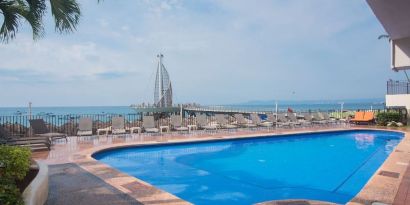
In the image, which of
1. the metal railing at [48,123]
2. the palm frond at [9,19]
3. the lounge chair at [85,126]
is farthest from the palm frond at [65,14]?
the lounge chair at [85,126]

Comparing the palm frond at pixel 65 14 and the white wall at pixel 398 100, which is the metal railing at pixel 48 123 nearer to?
the palm frond at pixel 65 14

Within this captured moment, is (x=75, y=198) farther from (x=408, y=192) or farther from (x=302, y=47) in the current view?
(x=302, y=47)

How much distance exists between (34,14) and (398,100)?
68.5 ft

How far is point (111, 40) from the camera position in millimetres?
18672

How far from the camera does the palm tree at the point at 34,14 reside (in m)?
5.65

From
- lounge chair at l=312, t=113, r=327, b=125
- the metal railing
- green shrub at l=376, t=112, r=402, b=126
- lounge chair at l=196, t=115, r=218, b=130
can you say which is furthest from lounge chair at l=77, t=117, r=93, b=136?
green shrub at l=376, t=112, r=402, b=126

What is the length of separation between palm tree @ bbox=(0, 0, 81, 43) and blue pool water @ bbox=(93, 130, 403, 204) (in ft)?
12.3

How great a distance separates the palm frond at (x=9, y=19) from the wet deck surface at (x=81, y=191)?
276cm

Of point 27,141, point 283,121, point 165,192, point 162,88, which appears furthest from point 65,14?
point 162,88

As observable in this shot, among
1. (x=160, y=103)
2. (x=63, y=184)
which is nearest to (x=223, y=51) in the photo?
(x=63, y=184)

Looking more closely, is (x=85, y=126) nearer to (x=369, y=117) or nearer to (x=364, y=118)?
(x=364, y=118)

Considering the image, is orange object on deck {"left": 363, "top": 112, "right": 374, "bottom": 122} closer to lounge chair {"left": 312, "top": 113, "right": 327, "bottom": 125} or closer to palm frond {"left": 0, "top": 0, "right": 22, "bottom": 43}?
lounge chair {"left": 312, "top": 113, "right": 327, "bottom": 125}

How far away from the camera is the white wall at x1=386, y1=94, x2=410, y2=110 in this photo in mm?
19969

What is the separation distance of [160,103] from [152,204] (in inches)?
1882
